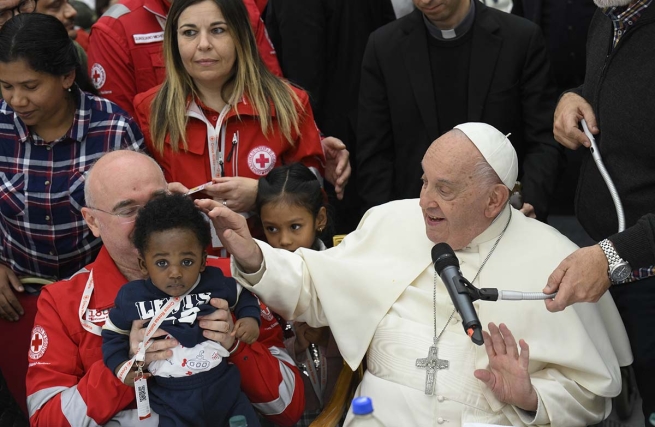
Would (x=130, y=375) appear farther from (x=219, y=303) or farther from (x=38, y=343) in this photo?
(x=38, y=343)

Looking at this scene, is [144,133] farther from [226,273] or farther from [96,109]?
[226,273]

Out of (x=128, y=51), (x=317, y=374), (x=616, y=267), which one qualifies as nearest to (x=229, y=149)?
(x=128, y=51)

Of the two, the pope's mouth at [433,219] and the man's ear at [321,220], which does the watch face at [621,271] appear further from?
the man's ear at [321,220]

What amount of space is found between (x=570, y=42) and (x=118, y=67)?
287cm

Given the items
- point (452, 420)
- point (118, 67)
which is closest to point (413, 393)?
point (452, 420)

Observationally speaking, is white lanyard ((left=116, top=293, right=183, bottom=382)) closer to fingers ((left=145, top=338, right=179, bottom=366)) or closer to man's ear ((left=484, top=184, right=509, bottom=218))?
fingers ((left=145, top=338, right=179, bottom=366))

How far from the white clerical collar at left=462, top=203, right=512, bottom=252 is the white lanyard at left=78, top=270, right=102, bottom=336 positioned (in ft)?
5.26

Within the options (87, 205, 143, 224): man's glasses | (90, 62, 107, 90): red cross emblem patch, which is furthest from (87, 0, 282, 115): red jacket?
(87, 205, 143, 224): man's glasses

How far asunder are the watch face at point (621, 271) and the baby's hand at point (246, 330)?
1410mm

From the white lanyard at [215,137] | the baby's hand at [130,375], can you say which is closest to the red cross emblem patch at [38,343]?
the baby's hand at [130,375]

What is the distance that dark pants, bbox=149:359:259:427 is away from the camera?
379cm

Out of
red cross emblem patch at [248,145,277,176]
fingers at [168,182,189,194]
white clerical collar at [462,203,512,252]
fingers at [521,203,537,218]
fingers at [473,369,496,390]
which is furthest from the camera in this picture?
red cross emblem patch at [248,145,277,176]

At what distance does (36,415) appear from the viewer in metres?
4.00

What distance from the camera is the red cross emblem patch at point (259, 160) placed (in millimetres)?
5035
